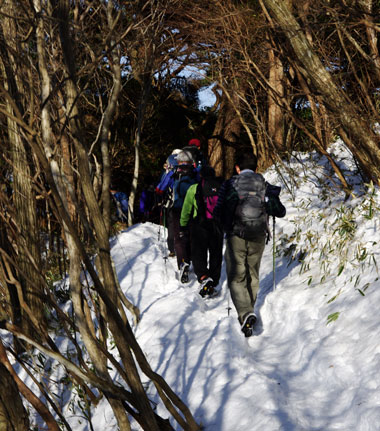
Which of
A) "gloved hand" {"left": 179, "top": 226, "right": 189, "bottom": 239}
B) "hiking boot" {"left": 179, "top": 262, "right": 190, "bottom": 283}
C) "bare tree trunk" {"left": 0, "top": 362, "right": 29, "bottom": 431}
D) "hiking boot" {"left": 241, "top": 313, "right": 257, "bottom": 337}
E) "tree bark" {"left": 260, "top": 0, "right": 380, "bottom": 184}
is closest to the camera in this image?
"bare tree trunk" {"left": 0, "top": 362, "right": 29, "bottom": 431}

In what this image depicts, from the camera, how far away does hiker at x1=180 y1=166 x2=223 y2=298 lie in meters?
6.29

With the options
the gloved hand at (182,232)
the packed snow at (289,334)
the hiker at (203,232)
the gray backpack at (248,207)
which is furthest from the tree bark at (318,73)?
the gloved hand at (182,232)

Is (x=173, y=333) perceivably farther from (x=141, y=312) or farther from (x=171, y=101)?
(x=171, y=101)

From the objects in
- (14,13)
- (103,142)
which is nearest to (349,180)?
(103,142)

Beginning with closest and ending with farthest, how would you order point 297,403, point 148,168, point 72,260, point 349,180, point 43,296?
point 43,296
point 72,260
point 297,403
point 349,180
point 148,168

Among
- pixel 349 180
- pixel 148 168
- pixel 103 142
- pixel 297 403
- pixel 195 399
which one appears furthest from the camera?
pixel 148 168

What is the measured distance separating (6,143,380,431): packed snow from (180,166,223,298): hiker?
0.25 metres

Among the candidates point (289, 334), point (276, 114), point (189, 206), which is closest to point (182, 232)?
point (189, 206)

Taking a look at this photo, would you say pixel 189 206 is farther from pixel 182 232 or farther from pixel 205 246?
pixel 182 232

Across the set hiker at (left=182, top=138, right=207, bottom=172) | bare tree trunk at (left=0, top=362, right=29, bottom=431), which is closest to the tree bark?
hiker at (left=182, top=138, right=207, bottom=172)

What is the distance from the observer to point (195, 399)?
12.6 ft

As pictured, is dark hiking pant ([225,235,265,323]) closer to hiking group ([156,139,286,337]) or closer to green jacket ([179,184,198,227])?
hiking group ([156,139,286,337])

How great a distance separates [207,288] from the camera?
21.0 ft

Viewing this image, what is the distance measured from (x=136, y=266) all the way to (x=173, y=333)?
2.80 meters
